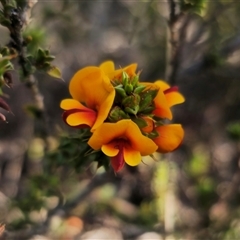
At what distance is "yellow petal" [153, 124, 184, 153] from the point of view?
1.52 meters

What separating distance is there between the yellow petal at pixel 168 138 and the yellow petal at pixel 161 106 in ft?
0.15

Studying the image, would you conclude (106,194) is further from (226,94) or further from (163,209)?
(226,94)

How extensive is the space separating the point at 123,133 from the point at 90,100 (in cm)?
20

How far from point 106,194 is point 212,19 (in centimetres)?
129

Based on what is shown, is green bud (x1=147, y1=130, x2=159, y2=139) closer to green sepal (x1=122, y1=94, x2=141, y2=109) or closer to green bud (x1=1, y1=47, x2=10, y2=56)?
green sepal (x1=122, y1=94, x2=141, y2=109)

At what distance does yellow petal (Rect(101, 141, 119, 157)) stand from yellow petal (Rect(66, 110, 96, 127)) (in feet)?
0.28

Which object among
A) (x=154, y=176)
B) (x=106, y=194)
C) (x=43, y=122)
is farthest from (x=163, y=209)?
(x=43, y=122)

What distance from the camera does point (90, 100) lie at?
1.57 metres

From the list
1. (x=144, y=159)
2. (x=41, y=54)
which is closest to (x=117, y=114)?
(x=41, y=54)

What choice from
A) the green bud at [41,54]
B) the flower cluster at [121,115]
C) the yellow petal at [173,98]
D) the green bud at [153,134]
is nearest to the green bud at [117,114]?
the flower cluster at [121,115]

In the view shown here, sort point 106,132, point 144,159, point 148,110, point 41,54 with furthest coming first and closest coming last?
point 144,159 → point 41,54 → point 148,110 → point 106,132

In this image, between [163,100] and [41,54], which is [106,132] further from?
[41,54]

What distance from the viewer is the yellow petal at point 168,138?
1521mm

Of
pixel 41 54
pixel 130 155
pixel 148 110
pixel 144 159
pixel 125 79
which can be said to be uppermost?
pixel 41 54
